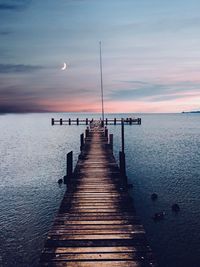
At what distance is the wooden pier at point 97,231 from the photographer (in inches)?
283

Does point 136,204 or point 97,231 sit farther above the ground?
point 97,231

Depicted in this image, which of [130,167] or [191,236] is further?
[130,167]

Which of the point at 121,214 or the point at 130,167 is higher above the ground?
the point at 121,214

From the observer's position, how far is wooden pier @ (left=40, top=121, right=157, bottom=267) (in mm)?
7176

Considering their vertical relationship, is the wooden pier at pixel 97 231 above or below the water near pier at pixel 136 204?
above

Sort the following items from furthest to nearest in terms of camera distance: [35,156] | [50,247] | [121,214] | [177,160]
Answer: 1. [35,156]
2. [177,160]
3. [121,214]
4. [50,247]

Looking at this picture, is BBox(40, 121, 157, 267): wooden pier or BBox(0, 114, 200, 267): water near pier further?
BBox(0, 114, 200, 267): water near pier

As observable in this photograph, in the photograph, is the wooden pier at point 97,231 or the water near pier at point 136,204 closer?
the wooden pier at point 97,231

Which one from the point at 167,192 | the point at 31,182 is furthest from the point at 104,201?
the point at 31,182

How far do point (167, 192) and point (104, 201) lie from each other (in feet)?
34.6

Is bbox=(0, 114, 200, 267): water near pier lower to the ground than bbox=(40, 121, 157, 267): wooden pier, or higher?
lower

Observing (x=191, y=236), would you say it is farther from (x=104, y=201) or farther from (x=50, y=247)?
(x=50, y=247)

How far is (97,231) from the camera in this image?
8664mm

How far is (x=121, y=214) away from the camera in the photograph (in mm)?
10070
